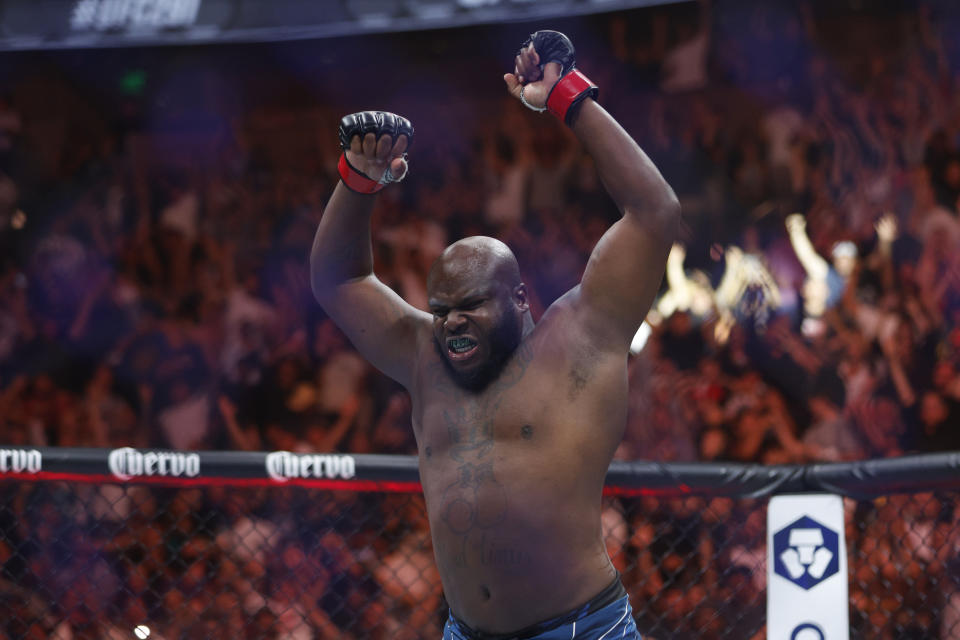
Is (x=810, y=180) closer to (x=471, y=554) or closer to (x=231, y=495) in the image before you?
(x=231, y=495)

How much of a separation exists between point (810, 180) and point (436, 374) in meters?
3.38

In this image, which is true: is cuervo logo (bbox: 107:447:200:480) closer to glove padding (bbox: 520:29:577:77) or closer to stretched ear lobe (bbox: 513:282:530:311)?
stretched ear lobe (bbox: 513:282:530:311)

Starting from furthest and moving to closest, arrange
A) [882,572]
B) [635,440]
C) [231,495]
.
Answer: [635,440], [231,495], [882,572]

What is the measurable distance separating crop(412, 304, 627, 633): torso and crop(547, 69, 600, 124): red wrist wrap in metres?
0.38

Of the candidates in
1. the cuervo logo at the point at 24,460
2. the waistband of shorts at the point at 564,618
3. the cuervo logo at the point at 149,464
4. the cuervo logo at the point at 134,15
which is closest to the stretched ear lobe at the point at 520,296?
the waistband of shorts at the point at 564,618

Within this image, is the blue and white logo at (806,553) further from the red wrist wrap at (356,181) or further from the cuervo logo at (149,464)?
the cuervo logo at (149,464)

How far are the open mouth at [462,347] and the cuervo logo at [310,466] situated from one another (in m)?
0.52

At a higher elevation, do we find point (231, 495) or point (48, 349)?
point (48, 349)

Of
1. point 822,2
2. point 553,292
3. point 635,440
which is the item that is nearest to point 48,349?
point 553,292

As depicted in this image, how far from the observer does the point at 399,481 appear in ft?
7.13

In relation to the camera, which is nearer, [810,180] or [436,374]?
[436,374]

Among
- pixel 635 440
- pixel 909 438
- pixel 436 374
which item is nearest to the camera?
pixel 436 374

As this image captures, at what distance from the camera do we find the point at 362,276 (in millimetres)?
2029

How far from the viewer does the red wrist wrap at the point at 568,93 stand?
1.78 m
